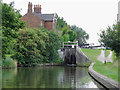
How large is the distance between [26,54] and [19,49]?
4.83 feet

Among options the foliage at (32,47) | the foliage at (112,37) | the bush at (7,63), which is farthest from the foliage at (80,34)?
the foliage at (112,37)

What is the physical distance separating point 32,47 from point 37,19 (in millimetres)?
23813

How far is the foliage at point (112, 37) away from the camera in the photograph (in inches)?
1029

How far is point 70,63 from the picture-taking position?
58906 millimetres

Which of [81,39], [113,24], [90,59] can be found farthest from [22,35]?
[81,39]

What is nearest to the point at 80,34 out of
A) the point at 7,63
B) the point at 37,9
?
the point at 37,9

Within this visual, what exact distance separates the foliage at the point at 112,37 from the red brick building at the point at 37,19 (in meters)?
40.7

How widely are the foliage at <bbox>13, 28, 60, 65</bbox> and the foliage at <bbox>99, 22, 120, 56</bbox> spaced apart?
762 inches

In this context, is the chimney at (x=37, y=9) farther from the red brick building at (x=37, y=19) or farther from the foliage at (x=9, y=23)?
the foliage at (x=9, y=23)

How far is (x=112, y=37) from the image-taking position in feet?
89.9

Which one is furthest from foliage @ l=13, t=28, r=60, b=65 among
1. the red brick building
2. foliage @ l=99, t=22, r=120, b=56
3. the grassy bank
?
foliage @ l=99, t=22, r=120, b=56

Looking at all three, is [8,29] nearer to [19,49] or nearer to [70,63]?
[19,49]

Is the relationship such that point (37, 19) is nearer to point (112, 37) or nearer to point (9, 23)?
point (9, 23)

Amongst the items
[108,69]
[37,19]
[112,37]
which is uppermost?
[37,19]
